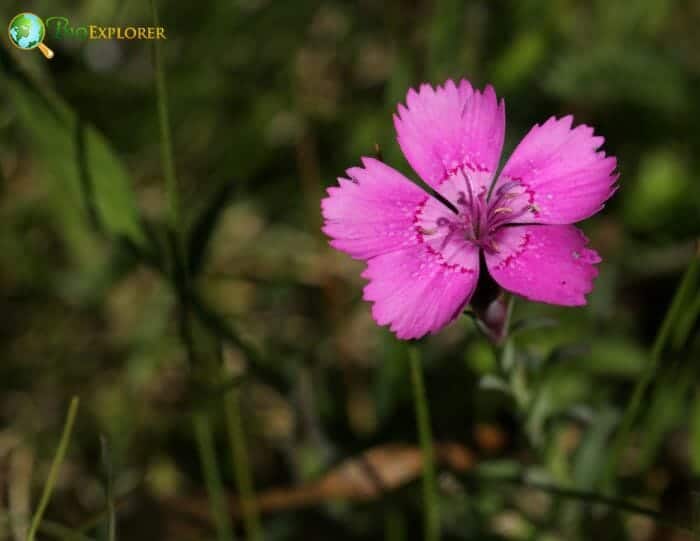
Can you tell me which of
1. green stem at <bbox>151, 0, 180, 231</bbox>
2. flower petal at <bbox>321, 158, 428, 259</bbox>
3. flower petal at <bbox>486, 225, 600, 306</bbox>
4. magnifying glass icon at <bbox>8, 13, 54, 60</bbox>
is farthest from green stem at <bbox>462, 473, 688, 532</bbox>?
magnifying glass icon at <bbox>8, 13, 54, 60</bbox>

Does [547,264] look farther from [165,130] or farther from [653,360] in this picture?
[165,130]

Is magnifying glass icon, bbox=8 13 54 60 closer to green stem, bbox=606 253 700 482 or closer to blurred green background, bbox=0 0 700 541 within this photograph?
blurred green background, bbox=0 0 700 541

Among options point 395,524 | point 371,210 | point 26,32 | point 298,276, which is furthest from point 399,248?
point 298,276

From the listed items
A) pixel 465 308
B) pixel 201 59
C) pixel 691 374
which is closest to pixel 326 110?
pixel 201 59

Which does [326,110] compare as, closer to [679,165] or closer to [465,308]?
[679,165]

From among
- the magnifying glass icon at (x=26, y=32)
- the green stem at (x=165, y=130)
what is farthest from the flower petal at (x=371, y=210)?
the magnifying glass icon at (x=26, y=32)

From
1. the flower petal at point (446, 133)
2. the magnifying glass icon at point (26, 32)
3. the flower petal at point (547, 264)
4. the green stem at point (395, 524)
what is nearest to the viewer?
the flower petal at point (547, 264)

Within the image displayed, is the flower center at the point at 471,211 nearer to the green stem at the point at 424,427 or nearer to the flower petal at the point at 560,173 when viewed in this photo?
the flower petal at the point at 560,173
